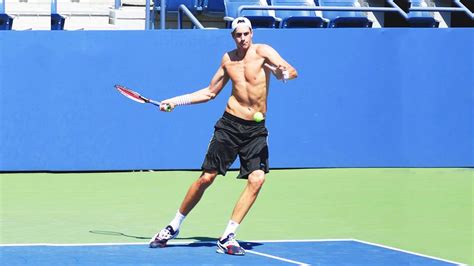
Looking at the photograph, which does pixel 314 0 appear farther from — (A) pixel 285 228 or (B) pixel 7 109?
(A) pixel 285 228

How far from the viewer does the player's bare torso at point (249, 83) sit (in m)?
9.65

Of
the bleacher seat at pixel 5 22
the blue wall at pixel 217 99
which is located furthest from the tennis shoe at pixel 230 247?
the bleacher seat at pixel 5 22

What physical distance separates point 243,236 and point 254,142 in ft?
3.53

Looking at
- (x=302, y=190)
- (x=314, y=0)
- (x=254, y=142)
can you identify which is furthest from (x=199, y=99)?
(x=314, y=0)

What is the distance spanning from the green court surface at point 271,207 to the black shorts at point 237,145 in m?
0.87

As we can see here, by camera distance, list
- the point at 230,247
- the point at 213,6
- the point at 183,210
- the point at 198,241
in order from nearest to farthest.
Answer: the point at 230,247, the point at 183,210, the point at 198,241, the point at 213,6

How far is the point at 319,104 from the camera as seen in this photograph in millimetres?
15758

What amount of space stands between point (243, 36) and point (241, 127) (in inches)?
30.2

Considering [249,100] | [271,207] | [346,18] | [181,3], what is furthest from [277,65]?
[181,3]

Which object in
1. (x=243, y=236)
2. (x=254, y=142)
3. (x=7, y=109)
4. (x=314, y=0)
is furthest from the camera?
(x=314, y=0)

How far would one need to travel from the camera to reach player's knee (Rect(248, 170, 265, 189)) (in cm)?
945

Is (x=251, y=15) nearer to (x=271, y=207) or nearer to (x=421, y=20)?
(x=421, y=20)

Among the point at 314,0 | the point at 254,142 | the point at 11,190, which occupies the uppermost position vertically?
the point at 314,0

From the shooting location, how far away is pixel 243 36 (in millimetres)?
9453
